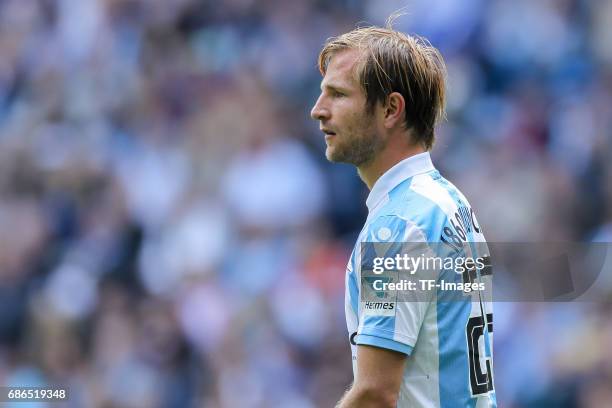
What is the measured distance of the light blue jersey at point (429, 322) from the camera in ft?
9.80

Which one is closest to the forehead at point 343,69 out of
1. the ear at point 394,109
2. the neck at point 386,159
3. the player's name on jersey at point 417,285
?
the ear at point 394,109

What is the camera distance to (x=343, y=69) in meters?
3.38

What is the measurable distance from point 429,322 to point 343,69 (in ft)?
2.77

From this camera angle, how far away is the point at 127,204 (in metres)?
8.27

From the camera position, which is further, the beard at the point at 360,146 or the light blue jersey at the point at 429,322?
the beard at the point at 360,146

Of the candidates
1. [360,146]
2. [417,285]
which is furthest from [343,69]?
[417,285]

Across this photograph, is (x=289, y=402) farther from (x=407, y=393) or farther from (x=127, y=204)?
(x=407, y=393)

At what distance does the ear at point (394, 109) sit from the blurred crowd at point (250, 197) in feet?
10.6

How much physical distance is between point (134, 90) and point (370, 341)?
6.57 meters

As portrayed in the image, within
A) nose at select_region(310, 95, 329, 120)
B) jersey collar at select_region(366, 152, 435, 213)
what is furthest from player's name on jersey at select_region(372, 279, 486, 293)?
nose at select_region(310, 95, 329, 120)

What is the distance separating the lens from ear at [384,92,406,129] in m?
3.31

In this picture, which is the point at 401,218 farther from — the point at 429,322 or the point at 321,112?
the point at 321,112

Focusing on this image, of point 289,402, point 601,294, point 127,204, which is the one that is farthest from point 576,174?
point 127,204

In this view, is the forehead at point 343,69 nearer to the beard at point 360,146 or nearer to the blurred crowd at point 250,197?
the beard at point 360,146
